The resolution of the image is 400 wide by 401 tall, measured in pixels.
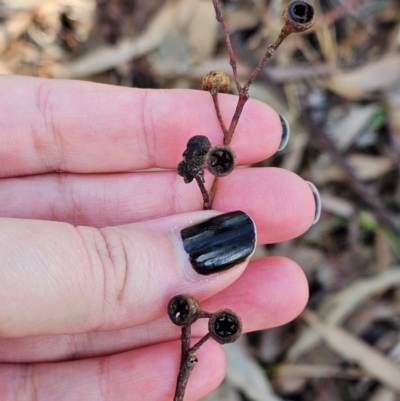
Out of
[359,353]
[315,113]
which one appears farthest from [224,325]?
[315,113]

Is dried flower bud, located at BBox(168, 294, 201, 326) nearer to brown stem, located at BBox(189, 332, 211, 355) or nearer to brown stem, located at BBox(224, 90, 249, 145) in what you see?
brown stem, located at BBox(189, 332, 211, 355)

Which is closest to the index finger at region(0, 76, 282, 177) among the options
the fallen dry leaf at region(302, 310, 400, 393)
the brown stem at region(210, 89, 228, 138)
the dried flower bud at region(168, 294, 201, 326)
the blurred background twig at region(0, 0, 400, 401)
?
the brown stem at region(210, 89, 228, 138)

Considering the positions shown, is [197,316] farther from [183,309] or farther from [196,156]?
[196,156]

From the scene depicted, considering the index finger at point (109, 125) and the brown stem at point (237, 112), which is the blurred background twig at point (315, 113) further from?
the brown stem at point (237, 112)

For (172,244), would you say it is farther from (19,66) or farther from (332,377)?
(19,66)

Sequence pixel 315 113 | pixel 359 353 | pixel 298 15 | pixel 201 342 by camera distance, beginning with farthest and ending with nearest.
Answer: pixel 315 113 < pixel 359 353 < pixel 201 342 < pixel 298 15

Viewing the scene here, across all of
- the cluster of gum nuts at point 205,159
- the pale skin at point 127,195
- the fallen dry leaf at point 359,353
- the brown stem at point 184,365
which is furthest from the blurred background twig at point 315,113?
the cluster of gum nuts at point 205,159
